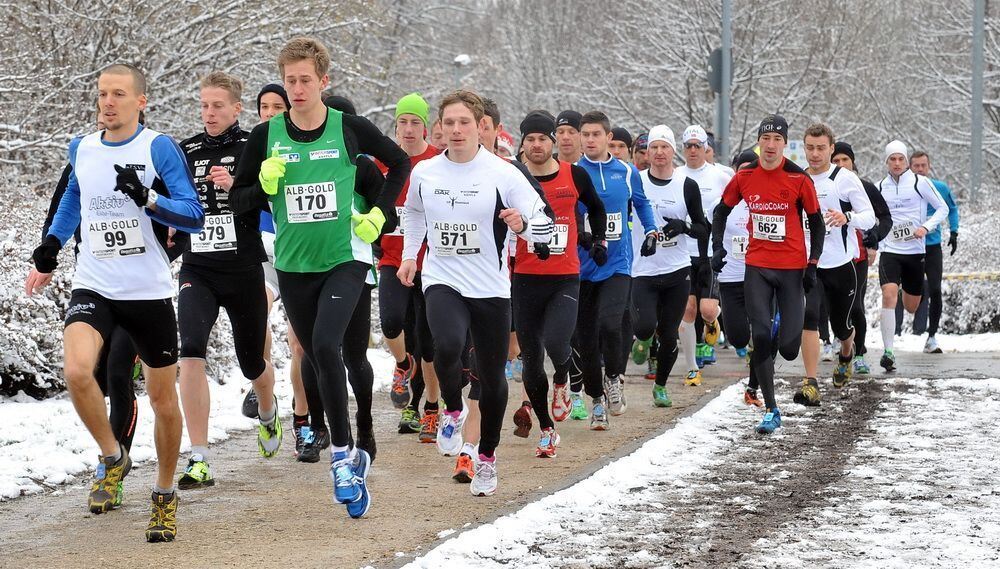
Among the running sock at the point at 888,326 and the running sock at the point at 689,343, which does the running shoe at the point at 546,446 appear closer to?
the running sock at the point at 689,343

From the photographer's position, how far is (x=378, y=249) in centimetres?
939

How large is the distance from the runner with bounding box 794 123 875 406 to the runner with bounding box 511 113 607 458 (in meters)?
2.07

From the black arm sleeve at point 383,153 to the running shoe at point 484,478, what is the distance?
4.56 ft

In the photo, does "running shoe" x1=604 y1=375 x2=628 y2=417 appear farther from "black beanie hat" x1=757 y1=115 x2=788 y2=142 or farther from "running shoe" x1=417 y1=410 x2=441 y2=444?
"black beanie hat" x1=757 y1=115 x2=788 y2=142

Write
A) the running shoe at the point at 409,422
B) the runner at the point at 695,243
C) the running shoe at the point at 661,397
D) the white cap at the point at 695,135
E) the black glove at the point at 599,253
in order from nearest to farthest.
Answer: the black glove at the point at 599,253 < the running shoe at the point at 409,422 < the running shoe at the point at 661,397 < the runner at the point at 695,243 < the white cap at the point at 695,135

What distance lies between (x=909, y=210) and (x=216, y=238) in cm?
941

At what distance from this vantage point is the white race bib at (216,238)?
7871 mm

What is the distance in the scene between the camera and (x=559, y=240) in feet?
29.4

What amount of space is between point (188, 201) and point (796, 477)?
11.8ft

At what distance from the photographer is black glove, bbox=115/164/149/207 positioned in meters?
6.25

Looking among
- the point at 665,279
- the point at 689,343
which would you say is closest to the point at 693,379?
the point at 689,343

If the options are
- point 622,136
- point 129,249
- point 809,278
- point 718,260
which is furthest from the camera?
point 622,136

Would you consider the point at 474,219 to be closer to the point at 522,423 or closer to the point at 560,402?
the point at 522,423

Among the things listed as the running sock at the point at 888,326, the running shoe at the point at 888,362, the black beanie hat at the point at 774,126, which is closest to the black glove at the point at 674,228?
the black beanie hat at the point at 774,126
